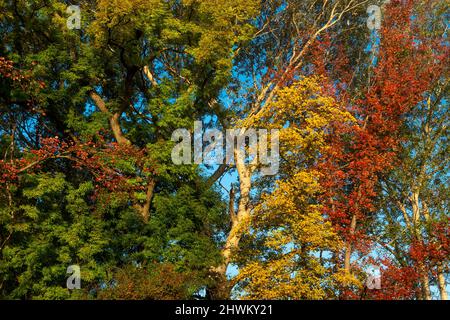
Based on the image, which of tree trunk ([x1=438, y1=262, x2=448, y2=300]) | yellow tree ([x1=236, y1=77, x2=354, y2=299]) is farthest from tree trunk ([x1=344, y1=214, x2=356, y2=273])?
tree trunk ([x1=438, y1=262, x2=448, y2=300])

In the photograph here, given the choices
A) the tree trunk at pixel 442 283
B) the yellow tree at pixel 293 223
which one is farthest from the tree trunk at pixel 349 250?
the tree trunk at pixel 442 283

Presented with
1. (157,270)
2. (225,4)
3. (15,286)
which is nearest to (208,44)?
(225,4)

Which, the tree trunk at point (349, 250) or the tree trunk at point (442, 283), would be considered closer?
the tree trunk at point (349, 250)

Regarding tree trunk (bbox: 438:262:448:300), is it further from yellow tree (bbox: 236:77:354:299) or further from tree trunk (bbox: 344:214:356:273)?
yellow tree (bbox: 236:77:354:299)

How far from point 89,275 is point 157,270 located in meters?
2.49

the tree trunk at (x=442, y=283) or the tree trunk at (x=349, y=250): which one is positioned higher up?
the tree trunk at (x=349, y=250)

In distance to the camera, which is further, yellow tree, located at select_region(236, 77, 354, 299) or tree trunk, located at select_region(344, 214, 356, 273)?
tree trunk, located at select_region(344, 214, 356, 273)

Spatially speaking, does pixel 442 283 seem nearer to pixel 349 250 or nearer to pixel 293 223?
pixel 349 250

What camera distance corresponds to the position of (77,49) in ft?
69.3

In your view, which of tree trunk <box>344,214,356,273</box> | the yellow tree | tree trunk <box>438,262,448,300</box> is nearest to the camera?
the yellow tree

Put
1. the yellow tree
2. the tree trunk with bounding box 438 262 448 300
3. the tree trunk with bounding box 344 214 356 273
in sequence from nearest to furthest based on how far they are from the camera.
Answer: the yellow tree < the tree trunk with bounding box 344 214 356 273 < the tree trunk with bounding box 438 262 448 300

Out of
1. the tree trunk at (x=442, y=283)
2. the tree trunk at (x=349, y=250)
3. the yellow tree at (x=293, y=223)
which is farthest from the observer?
the tree trunk at (x=442, y=283)

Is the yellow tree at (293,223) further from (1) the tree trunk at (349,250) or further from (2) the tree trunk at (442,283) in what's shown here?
(2) the tree trunk at (442,283)

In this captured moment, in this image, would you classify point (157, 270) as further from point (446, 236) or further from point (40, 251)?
point (446, 236)
